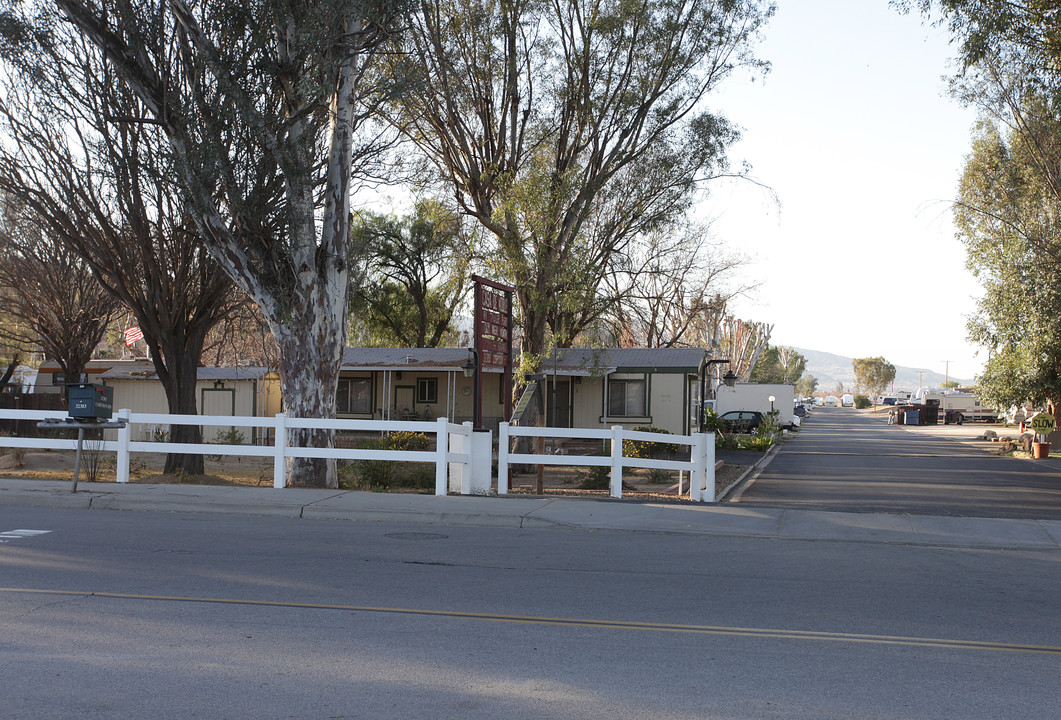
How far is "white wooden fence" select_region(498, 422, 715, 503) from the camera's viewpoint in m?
14.3

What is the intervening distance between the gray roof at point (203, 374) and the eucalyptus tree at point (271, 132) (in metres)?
18.3

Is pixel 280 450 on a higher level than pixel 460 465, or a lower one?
higher

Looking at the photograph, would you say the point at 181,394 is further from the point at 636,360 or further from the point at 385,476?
the point at 636,360

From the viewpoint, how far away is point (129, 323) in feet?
168

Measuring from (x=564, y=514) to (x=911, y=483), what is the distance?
1225 centimetres

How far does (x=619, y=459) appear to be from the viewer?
14438 millimetres

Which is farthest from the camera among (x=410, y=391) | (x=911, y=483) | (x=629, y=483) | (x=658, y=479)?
(x=410, y=391)

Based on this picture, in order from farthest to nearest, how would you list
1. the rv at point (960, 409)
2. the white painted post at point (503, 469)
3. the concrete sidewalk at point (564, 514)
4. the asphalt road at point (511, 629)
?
the rv at point (960, 409)
the white painted post at point (503, 469)
the concrete sidewalk at point (564, 514)
the asphalt road at point (511, 629)

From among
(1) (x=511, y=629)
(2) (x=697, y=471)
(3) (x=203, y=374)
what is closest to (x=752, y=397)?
(3) (x=203, y=374)

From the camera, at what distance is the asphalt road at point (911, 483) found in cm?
1575

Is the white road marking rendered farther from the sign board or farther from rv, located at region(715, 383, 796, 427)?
rv, located at region(715, 383, 796, 427)

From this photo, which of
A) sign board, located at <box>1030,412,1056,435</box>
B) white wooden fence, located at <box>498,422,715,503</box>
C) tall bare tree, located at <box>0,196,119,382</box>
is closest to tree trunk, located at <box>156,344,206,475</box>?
white wooden fence, located at <box>498,422,715,503</box>

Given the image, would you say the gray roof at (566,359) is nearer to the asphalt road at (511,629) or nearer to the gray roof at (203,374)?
the gray roof at (203,374)

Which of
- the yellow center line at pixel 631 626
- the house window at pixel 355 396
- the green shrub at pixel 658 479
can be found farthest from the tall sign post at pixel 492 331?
the house window at pixel 355 396
